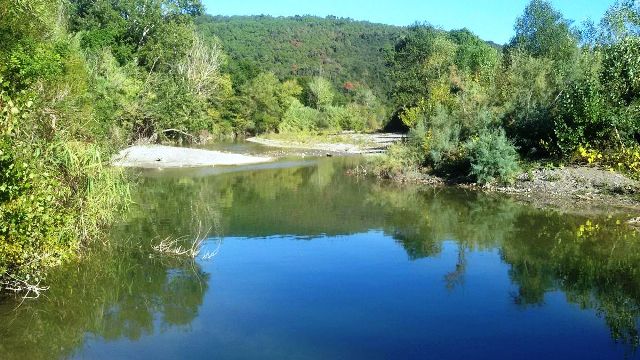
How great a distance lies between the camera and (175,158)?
142 feet

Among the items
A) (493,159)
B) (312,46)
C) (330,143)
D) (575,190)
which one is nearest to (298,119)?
(330,143)

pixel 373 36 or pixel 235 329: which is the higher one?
pixel 373 36

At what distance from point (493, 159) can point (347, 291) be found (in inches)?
729

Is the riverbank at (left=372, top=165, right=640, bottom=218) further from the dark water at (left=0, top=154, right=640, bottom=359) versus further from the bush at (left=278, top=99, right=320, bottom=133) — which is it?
the bush at (left=278, top=99, right=320, bottom=133)

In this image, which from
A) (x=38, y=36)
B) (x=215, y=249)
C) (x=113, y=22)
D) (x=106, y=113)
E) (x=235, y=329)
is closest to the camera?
(x=235, y=329)

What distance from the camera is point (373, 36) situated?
583ft

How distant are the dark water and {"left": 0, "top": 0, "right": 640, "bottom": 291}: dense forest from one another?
156 centimetres

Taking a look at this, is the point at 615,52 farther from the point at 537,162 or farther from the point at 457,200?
the point at 457,200

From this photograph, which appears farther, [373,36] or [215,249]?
[373,36]

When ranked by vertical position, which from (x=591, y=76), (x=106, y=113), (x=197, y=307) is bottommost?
(x=197, y=307)

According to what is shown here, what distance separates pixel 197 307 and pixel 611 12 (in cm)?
3947

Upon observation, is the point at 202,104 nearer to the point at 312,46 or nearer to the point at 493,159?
the point at 493,159

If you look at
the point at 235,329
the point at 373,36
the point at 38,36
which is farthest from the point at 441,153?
the point at 373,36

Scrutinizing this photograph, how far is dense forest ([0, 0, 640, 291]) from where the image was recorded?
41.8 ft
